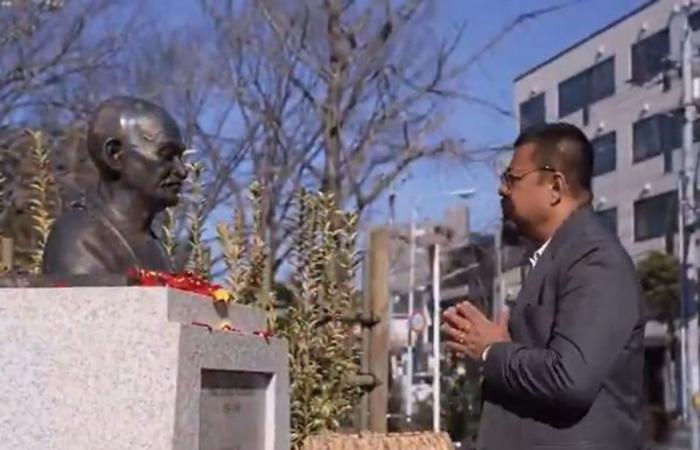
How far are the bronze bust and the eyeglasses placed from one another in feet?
6.49

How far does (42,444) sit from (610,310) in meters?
2.09

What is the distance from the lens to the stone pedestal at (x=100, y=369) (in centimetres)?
441

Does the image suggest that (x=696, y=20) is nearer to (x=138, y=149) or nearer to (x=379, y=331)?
(x=379, y=331)

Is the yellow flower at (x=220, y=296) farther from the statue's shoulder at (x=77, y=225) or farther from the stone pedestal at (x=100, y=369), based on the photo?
the statue's shoulder at (x=77, y=225)

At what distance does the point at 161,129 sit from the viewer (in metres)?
5.28

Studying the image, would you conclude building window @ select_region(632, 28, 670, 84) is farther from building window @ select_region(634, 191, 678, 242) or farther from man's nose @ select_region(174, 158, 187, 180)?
man's nose @ select_region(174, 158, 187, 180)

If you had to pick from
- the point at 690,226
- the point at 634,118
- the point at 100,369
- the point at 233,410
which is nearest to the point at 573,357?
the point at 100,369

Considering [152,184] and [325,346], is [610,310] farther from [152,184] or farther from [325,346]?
[325,346]

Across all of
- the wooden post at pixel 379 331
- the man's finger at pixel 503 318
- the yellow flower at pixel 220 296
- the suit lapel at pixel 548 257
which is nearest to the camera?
the suit lapel at pixel 548 257

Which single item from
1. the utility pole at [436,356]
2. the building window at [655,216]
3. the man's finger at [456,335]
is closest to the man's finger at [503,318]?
the man's finger at [456,335]

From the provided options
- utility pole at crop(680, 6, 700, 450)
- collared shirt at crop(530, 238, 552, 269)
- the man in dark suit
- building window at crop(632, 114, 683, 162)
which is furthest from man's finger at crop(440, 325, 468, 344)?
building window at crop(632, 114, 683, 162)

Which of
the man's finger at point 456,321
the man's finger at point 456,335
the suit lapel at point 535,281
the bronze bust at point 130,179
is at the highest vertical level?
the bronze bust at point 130,179

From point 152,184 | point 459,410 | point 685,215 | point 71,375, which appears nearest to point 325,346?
point 152,184

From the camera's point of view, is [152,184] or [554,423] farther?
[152,184]
